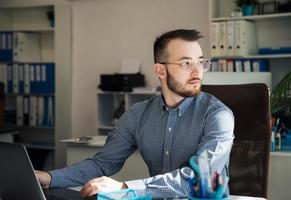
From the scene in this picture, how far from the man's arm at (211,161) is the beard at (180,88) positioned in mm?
103

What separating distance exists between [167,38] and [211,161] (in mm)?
525

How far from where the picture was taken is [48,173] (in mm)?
1807

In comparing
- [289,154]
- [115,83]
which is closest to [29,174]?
A: [289,154]

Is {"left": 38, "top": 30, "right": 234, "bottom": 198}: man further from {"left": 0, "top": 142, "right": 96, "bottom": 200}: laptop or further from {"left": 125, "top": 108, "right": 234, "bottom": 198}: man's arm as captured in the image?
{"left": 0, "top": 142, "right": 96, "bottom": 200}: laptop

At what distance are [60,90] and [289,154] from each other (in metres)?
3.03

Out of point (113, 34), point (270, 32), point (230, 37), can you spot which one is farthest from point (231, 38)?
point (113, 34)

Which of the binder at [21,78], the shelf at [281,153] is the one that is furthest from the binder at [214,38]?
the binder at [21,78]

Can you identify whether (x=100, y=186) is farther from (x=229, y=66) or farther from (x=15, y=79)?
(x=15, y=79)

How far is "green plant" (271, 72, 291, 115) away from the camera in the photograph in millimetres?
3664

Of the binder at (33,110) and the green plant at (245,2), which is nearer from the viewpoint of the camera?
the green plant at (245,2)

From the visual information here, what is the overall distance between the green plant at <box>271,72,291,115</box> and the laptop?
2.44 m

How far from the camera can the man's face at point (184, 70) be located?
73.0 inches

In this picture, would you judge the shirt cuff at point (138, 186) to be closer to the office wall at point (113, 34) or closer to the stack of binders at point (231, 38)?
the stack of binders at point (231, 38)

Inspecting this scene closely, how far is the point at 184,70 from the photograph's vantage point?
187 centimetres
